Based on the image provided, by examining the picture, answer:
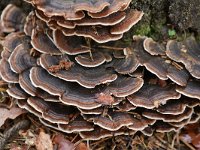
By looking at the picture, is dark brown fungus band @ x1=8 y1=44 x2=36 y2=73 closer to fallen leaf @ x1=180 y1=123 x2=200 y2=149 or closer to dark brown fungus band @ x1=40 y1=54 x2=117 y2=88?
dark brown fungus band @ x1=40 y1=54 x2=117 y2=88

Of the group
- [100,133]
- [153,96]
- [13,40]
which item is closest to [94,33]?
[153,96]

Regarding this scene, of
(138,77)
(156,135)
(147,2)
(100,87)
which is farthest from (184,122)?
(147,2)

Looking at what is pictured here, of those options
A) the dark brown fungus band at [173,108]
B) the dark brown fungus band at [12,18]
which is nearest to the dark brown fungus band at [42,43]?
the dark brown fungus band at [12,18]

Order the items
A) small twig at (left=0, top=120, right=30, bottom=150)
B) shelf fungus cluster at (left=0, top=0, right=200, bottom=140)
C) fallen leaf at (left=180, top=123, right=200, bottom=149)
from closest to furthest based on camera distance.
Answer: shelf fungus cluster at (left=0, top=0, right=200, bottom=140) < small twig at (left=0, top=120, right=30, bottom=150) < fallen leaf at (left=180, top=123, right=200, bottom=149)

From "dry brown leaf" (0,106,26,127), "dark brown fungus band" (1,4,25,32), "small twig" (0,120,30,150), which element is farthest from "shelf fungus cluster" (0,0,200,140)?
"dark brown fungus band" (1,4,25,32)

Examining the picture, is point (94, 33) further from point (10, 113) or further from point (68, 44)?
point (10, 113)

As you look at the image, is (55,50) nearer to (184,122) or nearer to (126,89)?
(126,89)
